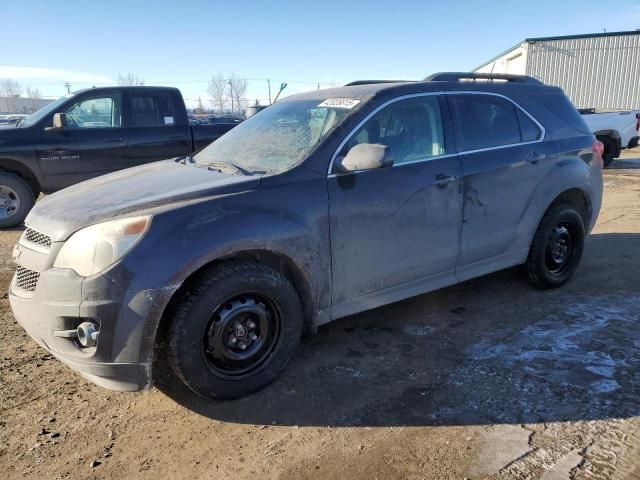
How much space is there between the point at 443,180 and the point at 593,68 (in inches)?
1111

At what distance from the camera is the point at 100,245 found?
2.56 m

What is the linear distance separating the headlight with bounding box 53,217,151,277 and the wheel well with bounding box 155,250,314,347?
14.1 inches

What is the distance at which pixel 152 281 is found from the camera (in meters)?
2.53

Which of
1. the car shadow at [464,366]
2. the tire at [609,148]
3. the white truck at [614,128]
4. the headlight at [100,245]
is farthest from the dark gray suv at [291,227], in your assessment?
the tire at [609,148]

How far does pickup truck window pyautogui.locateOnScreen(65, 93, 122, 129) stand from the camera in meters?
7.54

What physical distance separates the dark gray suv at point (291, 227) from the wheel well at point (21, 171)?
4.56 m

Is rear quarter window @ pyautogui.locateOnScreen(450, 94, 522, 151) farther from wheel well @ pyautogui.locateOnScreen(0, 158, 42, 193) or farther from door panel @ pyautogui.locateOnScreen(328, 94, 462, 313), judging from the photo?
wheel well @ pyautogui.locateOnScreen(0, 158, 42, 193)

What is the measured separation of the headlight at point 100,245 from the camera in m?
2.53

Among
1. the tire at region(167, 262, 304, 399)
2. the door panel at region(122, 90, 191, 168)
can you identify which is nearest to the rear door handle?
the tire at region(167, 262, 304, 399)

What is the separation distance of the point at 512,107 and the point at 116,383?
3688mm

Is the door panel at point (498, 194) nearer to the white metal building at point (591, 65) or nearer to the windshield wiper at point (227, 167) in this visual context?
the windshield wiper at point (227, 167)

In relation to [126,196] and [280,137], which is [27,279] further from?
[280,137]

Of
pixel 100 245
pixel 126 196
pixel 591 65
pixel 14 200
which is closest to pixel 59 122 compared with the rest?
pixel 14 200

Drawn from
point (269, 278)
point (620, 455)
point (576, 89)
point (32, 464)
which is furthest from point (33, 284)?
point (576, 89)
